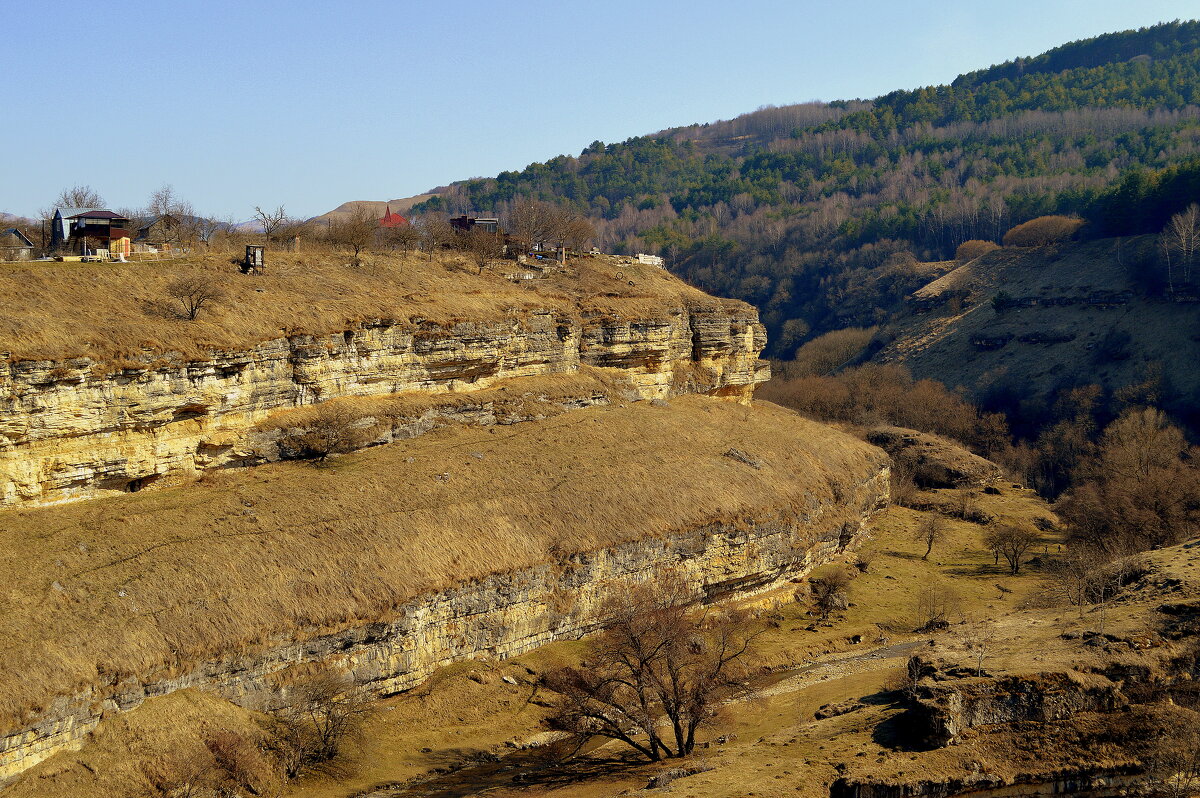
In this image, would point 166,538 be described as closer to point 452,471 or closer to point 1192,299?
point 452,471

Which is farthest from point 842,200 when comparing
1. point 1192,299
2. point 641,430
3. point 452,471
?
point 452,471

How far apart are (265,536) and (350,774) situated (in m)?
8.78

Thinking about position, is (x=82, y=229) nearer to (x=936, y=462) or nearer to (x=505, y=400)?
(x=505, y=400)

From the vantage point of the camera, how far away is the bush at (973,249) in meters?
127

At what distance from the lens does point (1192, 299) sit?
299 ft

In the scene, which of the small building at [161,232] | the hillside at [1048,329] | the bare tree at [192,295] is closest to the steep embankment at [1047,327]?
the hillside at [1048,329]

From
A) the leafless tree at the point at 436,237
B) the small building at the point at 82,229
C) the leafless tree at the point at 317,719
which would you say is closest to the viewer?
the leafless tree at the point at 317,719

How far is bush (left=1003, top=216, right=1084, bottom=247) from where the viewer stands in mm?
115000

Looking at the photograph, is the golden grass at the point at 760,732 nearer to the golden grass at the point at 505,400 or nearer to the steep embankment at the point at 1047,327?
the golden grass at the point at 505,400

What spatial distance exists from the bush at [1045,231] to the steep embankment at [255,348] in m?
62.0

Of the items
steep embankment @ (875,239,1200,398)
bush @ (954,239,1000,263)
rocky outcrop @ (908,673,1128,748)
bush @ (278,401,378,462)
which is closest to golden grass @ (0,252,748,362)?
bush @ (278,401,378,462)

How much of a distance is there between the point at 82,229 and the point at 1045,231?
96.4 m

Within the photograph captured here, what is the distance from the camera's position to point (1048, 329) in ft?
326

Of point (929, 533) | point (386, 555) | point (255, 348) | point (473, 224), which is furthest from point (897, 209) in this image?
point (386, 555)
